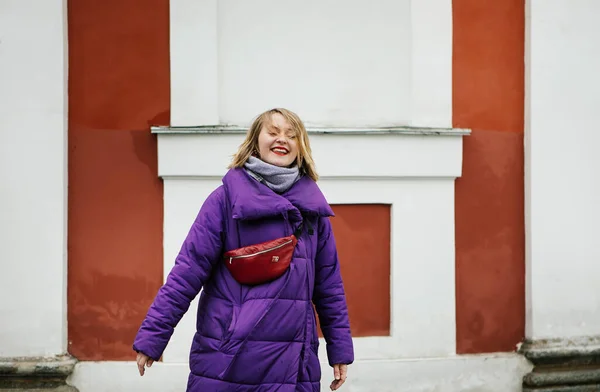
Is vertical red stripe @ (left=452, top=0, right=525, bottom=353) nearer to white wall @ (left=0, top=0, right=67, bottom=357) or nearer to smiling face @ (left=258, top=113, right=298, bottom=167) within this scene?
smiling face @ (left=258, top=113, right=298, bottom=167)

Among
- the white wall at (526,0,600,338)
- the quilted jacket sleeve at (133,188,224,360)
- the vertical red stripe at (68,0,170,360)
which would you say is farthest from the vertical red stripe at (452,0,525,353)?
the quilted jacket sleeve at (133,188,224,360)

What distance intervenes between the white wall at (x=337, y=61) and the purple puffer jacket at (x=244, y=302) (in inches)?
65.7

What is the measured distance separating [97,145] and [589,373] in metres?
3.17

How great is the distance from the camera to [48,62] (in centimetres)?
464

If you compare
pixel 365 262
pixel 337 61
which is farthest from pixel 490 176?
pixel 337 61

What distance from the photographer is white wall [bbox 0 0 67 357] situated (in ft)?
15.2

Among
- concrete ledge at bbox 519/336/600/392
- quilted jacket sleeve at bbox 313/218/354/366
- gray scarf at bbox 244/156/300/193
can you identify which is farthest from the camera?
concrete ledge at bbox 519/336/600/392

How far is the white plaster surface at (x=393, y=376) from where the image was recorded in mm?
4703

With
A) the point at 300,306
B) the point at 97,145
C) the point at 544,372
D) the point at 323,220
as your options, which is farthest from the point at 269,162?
the point at 544,372

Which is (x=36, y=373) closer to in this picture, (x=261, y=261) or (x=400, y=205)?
(x=261, y=261)

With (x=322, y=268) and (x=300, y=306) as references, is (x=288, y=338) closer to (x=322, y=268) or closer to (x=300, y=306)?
(x=300, y=306)

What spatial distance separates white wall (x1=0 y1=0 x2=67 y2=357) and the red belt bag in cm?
180

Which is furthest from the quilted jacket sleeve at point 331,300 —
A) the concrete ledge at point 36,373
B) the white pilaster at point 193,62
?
the concrete ledge at point 36,373

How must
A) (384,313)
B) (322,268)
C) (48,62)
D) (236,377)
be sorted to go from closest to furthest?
(236,377) < (322,268) < (48,62) < (384,313)
